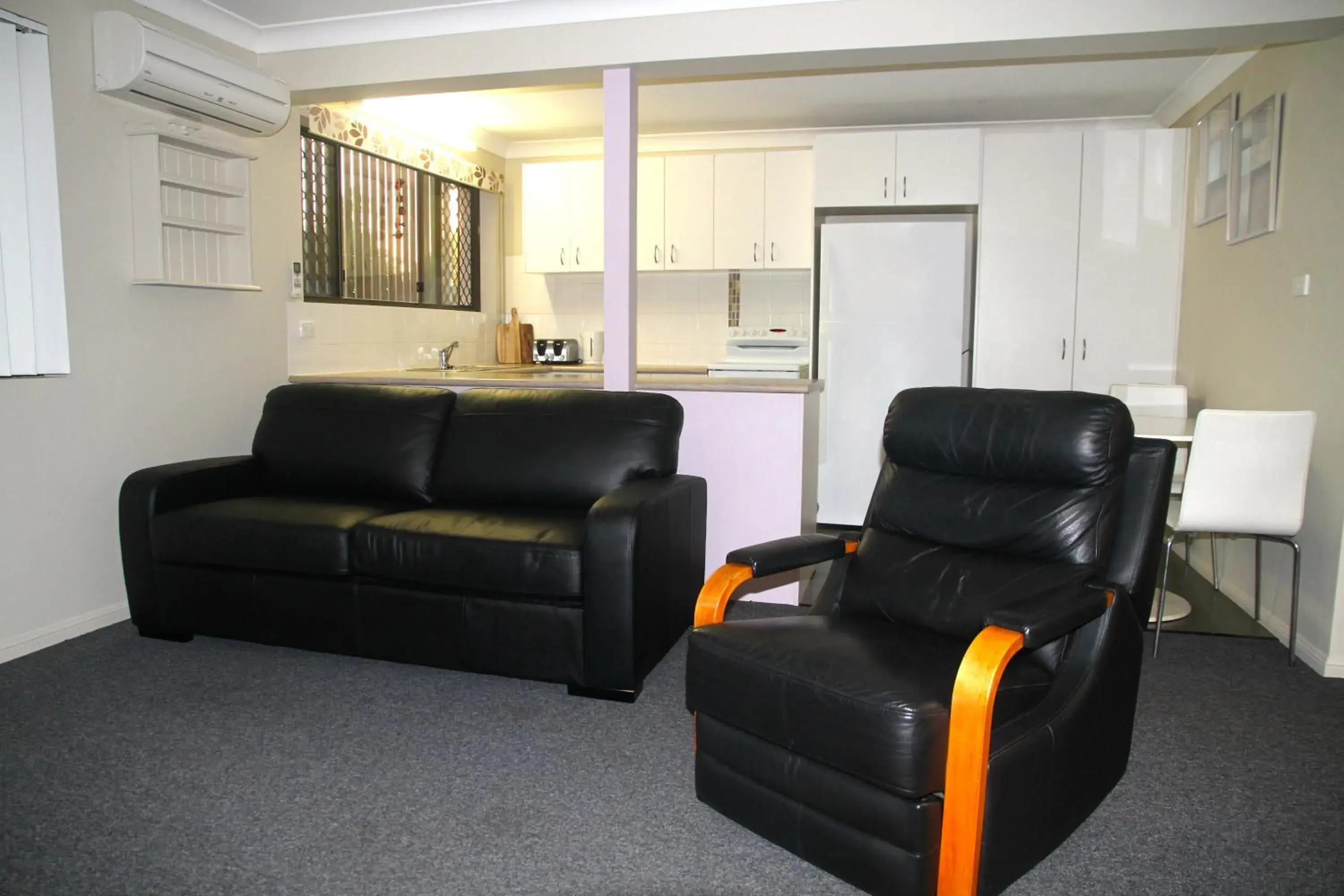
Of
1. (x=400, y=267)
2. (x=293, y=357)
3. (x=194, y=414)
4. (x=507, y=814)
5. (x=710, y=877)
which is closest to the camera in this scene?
(x=710, y=877)

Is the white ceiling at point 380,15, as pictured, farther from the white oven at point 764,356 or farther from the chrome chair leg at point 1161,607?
the chrome chair leg at point 1161,607

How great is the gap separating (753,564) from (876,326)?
3.25 meters

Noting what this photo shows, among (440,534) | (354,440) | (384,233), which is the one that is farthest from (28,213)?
(384,233)

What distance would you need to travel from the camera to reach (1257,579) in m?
3.49

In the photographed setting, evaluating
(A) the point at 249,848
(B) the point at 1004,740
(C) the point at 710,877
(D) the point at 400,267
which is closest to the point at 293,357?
(D) the point at 400,267

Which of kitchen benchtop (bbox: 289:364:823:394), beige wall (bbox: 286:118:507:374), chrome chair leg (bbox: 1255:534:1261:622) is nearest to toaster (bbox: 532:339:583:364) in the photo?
beige wall (bbox: 286:118:507:374)

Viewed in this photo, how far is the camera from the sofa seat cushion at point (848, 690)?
5.57 ft

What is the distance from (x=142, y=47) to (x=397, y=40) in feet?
3.37

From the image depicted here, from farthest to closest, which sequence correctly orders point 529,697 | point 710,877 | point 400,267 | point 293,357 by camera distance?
point 400,267 → point 293,357 → point 529,697 → point 710,877

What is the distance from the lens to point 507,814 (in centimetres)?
213

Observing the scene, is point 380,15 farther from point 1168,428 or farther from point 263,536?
point 1168,428

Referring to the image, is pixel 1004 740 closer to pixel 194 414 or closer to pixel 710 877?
pixel 710 877

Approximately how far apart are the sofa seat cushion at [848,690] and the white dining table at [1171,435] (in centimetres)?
188

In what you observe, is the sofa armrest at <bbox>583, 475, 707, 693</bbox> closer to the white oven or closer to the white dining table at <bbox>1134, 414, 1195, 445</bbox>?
the white dining table at <bbox>1134, 414, 1195, 445</bbox>
